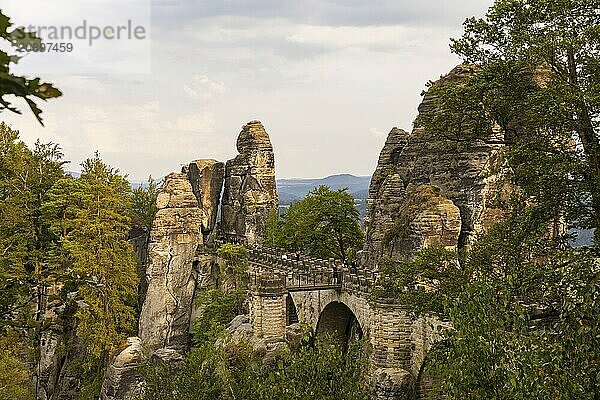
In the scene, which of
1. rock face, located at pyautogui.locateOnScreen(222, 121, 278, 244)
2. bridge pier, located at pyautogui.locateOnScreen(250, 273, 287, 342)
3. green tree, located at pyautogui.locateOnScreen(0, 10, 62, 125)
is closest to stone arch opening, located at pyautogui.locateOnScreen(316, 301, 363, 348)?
bridge pier, located at pyautogui.locateOnScreen(250, 273, 287, 342)

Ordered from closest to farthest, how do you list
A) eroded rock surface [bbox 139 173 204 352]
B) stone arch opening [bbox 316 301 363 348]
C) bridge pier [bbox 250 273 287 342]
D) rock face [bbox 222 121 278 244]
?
1. bridge pier [bbox 250 273 287 342]
2. stone arch opening [bbox 316 301 363 348]
3. eroded rock surface [bbox 139 173 204 352]
4. rock face [bbox 222 121 278 244]

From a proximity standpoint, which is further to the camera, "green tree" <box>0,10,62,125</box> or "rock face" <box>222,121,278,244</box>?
"rock face" <box>222,121,278,244</box>

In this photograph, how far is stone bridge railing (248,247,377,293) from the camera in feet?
86.3

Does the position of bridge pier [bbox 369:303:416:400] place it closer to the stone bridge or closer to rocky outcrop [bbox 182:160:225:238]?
the stone bridge

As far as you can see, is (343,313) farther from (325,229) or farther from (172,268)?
(172,268)

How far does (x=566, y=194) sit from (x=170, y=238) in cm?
2783

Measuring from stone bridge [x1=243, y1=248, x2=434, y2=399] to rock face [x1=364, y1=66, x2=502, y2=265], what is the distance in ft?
6.73

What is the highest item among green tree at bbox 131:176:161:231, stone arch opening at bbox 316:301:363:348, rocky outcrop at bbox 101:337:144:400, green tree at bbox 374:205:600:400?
green tree at bbox 131:176:161:231

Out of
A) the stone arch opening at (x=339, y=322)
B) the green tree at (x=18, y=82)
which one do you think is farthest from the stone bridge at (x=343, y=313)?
the green tree at (x=18, y=82)

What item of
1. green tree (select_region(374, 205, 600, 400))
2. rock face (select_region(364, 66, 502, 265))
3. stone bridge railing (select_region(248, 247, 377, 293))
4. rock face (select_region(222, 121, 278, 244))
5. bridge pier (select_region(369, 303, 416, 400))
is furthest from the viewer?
rock face (select_region(222, 121, 278, 244))

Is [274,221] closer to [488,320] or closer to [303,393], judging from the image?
[303,393]

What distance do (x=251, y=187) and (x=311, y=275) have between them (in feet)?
51.0

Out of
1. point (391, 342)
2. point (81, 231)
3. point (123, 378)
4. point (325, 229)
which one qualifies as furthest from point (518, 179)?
point (325, 229)

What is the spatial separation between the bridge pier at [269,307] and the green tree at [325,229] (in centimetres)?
1062
